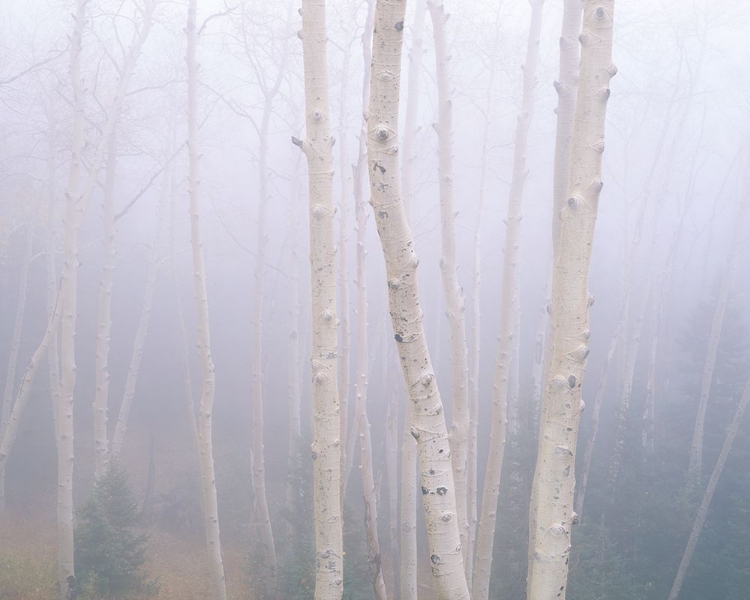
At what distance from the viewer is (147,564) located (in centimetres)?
1113

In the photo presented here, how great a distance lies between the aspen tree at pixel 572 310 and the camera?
6.72 feet

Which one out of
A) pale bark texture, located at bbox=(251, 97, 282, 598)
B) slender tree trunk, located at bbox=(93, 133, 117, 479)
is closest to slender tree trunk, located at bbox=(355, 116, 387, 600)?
pale bark texture, located at bbox=(251, 97, 282, 598)

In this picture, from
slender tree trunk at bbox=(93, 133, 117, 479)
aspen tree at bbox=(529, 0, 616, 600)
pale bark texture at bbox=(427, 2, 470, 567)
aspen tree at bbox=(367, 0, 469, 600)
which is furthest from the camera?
slender tree trunk at bbox=(93, 133, 117, 479)

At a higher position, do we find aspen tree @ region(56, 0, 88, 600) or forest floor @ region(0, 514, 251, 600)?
aspen tree @ region(56, 0, 88, 600)

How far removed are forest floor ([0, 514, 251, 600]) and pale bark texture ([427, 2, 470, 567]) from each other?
22.3 feet

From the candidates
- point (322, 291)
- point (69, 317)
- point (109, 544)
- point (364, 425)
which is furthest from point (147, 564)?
point (322, 291)

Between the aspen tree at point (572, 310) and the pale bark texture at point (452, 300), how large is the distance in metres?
2.22

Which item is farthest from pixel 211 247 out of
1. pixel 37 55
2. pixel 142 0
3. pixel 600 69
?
pixel 600 69

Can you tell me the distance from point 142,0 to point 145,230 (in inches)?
761

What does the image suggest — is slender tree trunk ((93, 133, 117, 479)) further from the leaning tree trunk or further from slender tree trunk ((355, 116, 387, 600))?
the leaning tree trunk

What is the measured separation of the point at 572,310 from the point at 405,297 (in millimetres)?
608

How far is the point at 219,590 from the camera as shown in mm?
Answer: 6906

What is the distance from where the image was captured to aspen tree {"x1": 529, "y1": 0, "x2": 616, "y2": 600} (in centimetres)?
205

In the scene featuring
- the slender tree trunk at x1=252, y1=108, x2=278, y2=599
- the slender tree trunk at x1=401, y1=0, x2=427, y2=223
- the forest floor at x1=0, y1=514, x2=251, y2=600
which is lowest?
the forest floor at x1=0, y1=514, x2=251, y2=600
